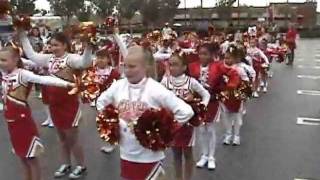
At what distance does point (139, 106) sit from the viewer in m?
3.73

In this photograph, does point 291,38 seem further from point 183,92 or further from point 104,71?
point 183,92

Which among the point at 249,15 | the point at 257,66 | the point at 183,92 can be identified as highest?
the point at 183,92

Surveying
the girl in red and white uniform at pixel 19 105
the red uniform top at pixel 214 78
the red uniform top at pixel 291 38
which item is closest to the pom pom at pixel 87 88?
the girl in red and white uniform at pixel 19 105

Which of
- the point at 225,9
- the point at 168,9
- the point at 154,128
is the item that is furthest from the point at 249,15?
the point at 154,128

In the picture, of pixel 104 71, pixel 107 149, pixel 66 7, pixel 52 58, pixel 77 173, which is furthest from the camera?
pixel 66 7

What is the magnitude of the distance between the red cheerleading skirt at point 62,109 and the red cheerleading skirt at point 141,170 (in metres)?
2.06

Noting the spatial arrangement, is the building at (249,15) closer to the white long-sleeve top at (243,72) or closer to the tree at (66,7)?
the tree at (66,7)

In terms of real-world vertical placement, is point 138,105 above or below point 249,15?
above

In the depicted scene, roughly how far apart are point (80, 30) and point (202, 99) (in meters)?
1.37

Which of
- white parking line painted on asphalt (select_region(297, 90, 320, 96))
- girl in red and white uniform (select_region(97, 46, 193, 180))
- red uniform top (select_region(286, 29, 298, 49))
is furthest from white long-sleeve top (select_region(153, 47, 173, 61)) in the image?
red uniform top (select_region(286, 29, 298, 49))

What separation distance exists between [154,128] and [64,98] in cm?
239

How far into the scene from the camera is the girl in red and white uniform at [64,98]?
5543 millimetres

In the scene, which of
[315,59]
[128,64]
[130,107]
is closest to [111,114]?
[130,107]

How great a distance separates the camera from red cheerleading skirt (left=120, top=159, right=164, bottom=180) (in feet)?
12.5
